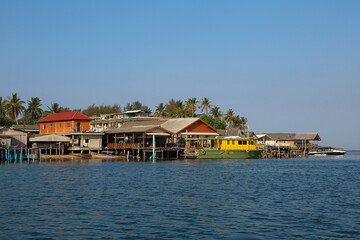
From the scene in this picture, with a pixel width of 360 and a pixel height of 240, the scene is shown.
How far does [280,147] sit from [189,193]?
80.8 m

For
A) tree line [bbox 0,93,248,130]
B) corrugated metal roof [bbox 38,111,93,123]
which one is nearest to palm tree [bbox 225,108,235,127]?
tree line [bbox 0,93,248,130]

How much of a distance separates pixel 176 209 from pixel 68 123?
220 feet

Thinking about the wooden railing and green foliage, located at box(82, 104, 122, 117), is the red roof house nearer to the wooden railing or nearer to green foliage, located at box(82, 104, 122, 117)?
the wooden railing

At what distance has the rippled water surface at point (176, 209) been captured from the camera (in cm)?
1942

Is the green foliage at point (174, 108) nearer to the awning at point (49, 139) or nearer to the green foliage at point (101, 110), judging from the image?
the green foliage at point (101, 110)

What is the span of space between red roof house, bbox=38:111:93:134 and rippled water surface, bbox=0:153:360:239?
4743 centimetres

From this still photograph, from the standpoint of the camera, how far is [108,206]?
26.0 meters

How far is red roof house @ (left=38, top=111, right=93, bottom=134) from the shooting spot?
86812 mm

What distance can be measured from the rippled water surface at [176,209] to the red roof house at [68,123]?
4743cm

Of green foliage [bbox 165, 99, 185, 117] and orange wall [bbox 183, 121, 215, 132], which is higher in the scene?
green foliage [bbox 165, 99, 185, 117]

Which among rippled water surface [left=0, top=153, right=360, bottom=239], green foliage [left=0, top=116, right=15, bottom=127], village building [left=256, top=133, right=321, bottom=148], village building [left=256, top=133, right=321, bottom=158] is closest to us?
rippled water surface [left=0, top=153, right=360, bottom=239]

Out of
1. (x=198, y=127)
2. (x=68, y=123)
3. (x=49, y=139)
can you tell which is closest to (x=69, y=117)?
(x=68, y=123)

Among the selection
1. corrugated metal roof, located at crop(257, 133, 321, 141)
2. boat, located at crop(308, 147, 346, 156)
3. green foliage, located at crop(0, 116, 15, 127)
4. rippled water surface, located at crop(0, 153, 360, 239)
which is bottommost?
rippled water surface, located at crop(0, 153, 360, 239)

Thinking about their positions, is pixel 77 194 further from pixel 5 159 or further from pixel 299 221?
pixel 5 159
